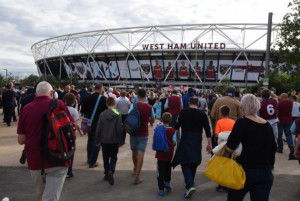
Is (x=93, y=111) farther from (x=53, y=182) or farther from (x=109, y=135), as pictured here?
(x=53, y=182)

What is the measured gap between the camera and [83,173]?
7.46 m

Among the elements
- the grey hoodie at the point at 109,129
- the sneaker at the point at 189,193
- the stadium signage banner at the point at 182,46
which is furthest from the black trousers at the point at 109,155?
the stadium signage banner at the point at 182,46

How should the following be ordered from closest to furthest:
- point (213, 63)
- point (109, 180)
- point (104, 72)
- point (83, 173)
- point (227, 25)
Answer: point (109, 180) < point (83, 173) < point (227, 25) < point (213, 63) < point (104, 72)

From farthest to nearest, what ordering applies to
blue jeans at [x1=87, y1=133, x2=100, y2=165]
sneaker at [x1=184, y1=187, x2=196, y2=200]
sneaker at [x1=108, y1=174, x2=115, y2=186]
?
blue jeans at [x1=87, y1=133, x2=100, y2=165]
sneaker at [x1=108, y1=174, x2=115, y2=186]
sneaker at [x1=184, y1=187, x2=196, y2=200]

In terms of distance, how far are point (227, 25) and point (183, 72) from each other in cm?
1156

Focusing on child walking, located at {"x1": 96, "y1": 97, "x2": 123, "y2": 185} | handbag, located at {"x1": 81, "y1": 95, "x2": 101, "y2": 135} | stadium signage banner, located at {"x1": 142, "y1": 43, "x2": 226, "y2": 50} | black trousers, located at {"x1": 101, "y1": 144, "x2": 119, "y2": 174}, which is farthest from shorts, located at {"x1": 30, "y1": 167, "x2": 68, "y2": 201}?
stadium signage banner, located at {"x1": 142, "y1": 43, "x2": 226, "y2": 50}

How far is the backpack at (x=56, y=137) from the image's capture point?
400cm

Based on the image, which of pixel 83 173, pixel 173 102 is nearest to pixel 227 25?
pixel 173 102

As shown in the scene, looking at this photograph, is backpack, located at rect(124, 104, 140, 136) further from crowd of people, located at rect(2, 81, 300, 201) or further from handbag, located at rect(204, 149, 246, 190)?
handbag, located at rect(204, 149, 246, 190)

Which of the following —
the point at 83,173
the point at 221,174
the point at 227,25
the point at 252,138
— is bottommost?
the point at 83,173

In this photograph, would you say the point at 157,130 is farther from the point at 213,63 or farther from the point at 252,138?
the point at 213,63

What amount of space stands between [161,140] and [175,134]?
38cm

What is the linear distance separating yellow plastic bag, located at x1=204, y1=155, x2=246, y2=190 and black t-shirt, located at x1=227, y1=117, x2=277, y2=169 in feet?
0.35

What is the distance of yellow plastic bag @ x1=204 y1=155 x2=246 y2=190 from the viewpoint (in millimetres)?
3779
